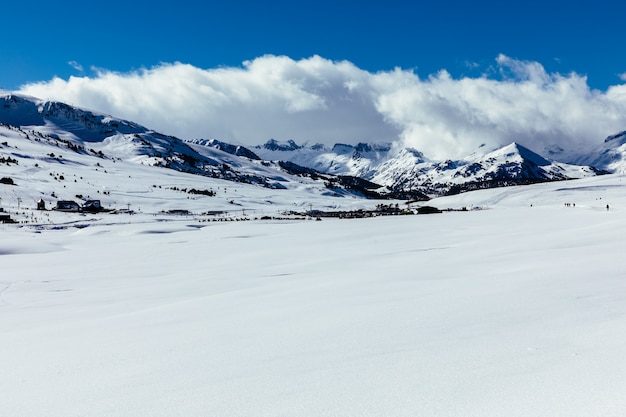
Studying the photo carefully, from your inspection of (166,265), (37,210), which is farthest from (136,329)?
(37,210)

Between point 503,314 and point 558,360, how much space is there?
1639 mm

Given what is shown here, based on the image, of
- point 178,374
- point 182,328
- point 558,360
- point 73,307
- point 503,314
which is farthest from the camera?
point 73,307

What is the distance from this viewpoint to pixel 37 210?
189ft

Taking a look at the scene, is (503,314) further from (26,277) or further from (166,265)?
(26,277)

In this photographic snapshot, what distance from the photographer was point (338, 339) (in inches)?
205

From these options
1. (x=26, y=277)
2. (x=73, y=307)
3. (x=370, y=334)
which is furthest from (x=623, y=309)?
(x=26, y=277)

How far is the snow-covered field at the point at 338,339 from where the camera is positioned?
3598 mm

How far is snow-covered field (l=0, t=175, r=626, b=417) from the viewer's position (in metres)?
A: 3.60

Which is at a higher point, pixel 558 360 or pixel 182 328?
pixel 558 360

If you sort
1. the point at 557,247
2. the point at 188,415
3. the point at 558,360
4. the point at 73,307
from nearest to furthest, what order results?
the point at 188,415 < the point at 558,360 < the point at 73,307 < the point at 557,247

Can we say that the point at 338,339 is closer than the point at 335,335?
Yes

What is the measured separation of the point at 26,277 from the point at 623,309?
15.1 metres

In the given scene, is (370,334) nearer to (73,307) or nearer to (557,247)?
(73,307)

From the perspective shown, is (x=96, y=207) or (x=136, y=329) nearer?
(x=136, y=329)
